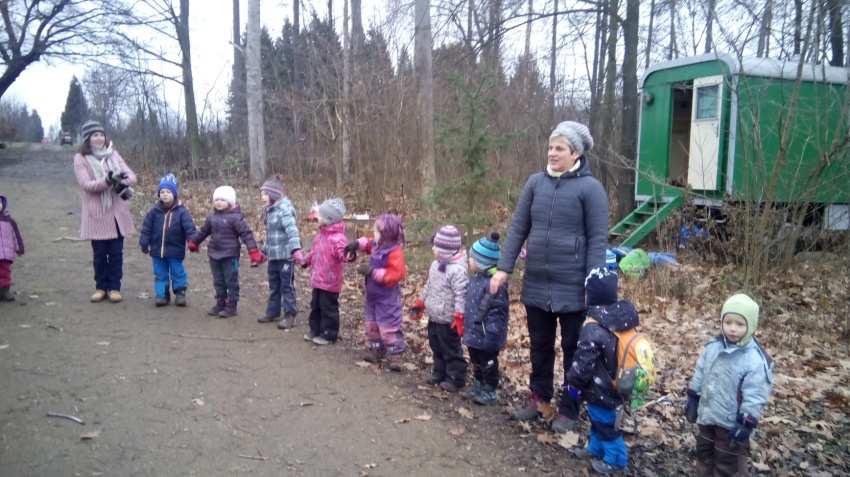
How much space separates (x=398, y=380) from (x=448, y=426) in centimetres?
92

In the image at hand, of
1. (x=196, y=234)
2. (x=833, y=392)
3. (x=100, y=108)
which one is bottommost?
(x=833, y=392)

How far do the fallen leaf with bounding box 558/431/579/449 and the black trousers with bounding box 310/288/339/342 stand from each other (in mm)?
2579

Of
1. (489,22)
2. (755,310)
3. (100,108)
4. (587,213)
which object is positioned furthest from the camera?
(100,108)

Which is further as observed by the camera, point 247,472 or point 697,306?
point 697,306

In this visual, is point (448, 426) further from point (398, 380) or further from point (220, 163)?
point (220, 163)

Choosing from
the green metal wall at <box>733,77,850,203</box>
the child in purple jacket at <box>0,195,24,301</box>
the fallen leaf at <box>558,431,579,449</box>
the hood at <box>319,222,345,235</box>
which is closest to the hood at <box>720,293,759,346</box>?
the fallen leaf at <box>558,431,579,449</box>

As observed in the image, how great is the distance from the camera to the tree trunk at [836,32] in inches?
293

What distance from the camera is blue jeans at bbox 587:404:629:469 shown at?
3777 mm

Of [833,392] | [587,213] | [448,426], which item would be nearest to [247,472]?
[448,426]

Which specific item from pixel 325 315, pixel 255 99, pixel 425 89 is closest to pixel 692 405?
pixel 325 315

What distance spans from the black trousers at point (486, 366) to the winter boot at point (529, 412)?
1.15 ft

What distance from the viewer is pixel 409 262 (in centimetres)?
802

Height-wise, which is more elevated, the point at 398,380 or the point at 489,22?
Result: the point at 489,22

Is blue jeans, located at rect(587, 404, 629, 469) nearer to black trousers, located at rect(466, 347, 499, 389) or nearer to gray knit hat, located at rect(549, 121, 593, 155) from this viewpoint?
black trousers, located at rect(466, 347, 499, 389)
